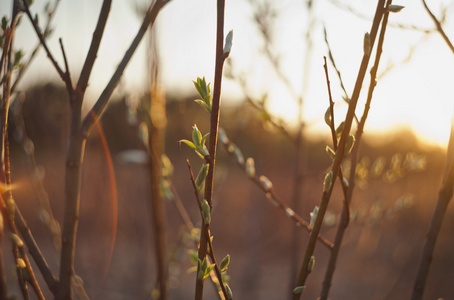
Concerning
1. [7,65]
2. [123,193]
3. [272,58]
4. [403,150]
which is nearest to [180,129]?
[123,193]

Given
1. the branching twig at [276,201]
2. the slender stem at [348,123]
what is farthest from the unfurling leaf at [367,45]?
the branching twig at [276,201]

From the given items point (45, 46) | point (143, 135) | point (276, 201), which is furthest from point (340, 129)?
point (143, 135)

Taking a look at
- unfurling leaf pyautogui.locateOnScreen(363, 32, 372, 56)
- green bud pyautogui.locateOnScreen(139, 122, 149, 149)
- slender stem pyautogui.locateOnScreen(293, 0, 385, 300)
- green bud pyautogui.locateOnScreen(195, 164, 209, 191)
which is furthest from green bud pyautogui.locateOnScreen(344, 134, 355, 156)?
green bud pyautogui.locateOnScreen(139, 122, 149, 149)

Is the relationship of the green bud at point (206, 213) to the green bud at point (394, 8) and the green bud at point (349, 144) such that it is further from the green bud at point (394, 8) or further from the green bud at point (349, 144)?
the green bud at point (394, 8)

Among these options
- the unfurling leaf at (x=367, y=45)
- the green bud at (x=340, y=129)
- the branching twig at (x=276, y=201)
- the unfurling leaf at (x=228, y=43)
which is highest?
the unfurling leaf at (x=367, y=45)

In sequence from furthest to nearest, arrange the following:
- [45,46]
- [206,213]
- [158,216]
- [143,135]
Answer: [143,135]
[158,216]
[45,46]
[206,213]

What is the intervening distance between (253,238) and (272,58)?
2891 mm

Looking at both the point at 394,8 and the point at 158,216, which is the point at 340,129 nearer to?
the point at 394,8

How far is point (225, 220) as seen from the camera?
9.65 metres

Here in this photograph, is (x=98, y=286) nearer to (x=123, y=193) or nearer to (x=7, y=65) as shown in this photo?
(x=123, y=193)

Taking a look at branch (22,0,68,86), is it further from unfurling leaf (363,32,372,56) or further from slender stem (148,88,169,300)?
unfurling leaf (363,32,372,56)

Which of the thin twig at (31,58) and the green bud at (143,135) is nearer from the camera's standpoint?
the thin twig at (31,58)

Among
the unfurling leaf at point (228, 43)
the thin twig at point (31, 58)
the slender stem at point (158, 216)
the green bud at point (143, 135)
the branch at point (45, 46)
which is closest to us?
the unfurling leaf at point (228, 43)

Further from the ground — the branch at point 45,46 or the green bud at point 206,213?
the branch at point 45,46
